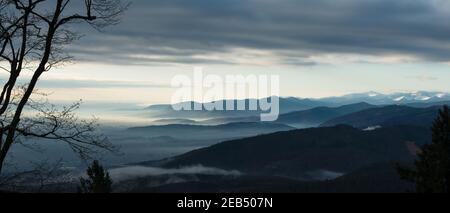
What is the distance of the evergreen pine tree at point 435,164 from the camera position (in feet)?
163

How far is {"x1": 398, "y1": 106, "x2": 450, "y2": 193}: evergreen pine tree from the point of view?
49662 millimetres

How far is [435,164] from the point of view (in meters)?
50.8

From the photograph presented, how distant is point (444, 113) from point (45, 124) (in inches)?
1804

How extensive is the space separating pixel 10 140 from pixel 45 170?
1767 millimetres
